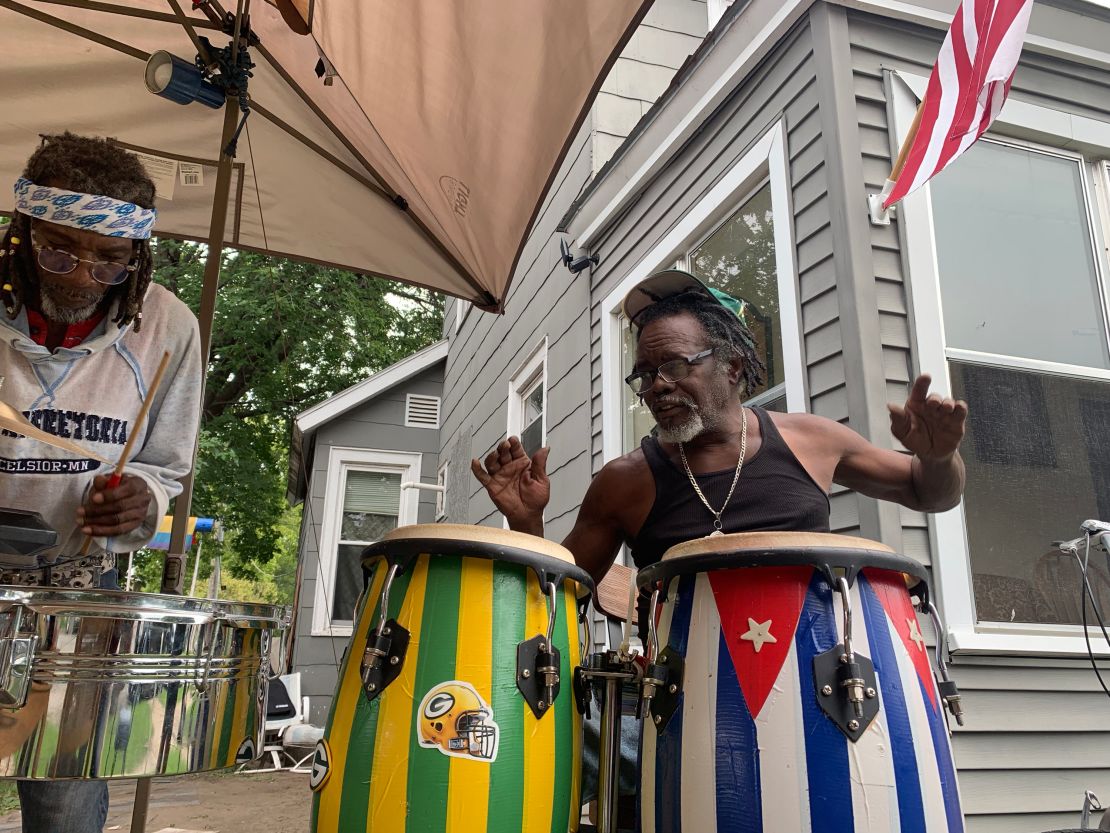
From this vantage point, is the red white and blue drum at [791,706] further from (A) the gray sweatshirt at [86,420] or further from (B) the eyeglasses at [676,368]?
(A) the gray sweatshirt at [86,420]

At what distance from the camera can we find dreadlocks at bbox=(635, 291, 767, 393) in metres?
2.24

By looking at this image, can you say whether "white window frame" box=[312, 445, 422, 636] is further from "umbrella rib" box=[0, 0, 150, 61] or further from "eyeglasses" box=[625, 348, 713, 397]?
"eyeglasses" box=[625, 348, 713, 397]

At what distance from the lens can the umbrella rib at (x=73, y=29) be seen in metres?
2.46

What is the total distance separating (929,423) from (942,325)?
0.92 m

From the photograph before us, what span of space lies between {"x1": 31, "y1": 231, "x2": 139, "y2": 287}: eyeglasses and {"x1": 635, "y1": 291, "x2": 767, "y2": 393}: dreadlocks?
1.30 metres

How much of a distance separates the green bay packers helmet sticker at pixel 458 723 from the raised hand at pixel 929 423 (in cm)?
117

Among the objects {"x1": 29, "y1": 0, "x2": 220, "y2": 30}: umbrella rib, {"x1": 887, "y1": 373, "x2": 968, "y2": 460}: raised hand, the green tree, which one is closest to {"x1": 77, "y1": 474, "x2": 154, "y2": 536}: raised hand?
{"x1": 29, "y1": 0, "x2": 220, "y2": 30}: umbrella rib

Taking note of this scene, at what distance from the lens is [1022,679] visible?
2.54 m

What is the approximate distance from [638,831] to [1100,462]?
2.38 meters

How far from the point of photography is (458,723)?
1312 millimetres

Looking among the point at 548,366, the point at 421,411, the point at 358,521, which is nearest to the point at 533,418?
the point at 548,366

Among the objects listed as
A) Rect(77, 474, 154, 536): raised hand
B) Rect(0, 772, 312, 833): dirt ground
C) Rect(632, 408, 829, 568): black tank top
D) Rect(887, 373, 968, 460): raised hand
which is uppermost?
Rect(887, 373, 968, 460): raised hand

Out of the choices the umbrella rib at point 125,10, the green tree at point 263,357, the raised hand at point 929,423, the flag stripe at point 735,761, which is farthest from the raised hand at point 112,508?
the green tree at point 263,357

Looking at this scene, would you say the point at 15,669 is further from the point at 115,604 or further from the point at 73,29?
A: the point at 73,29
